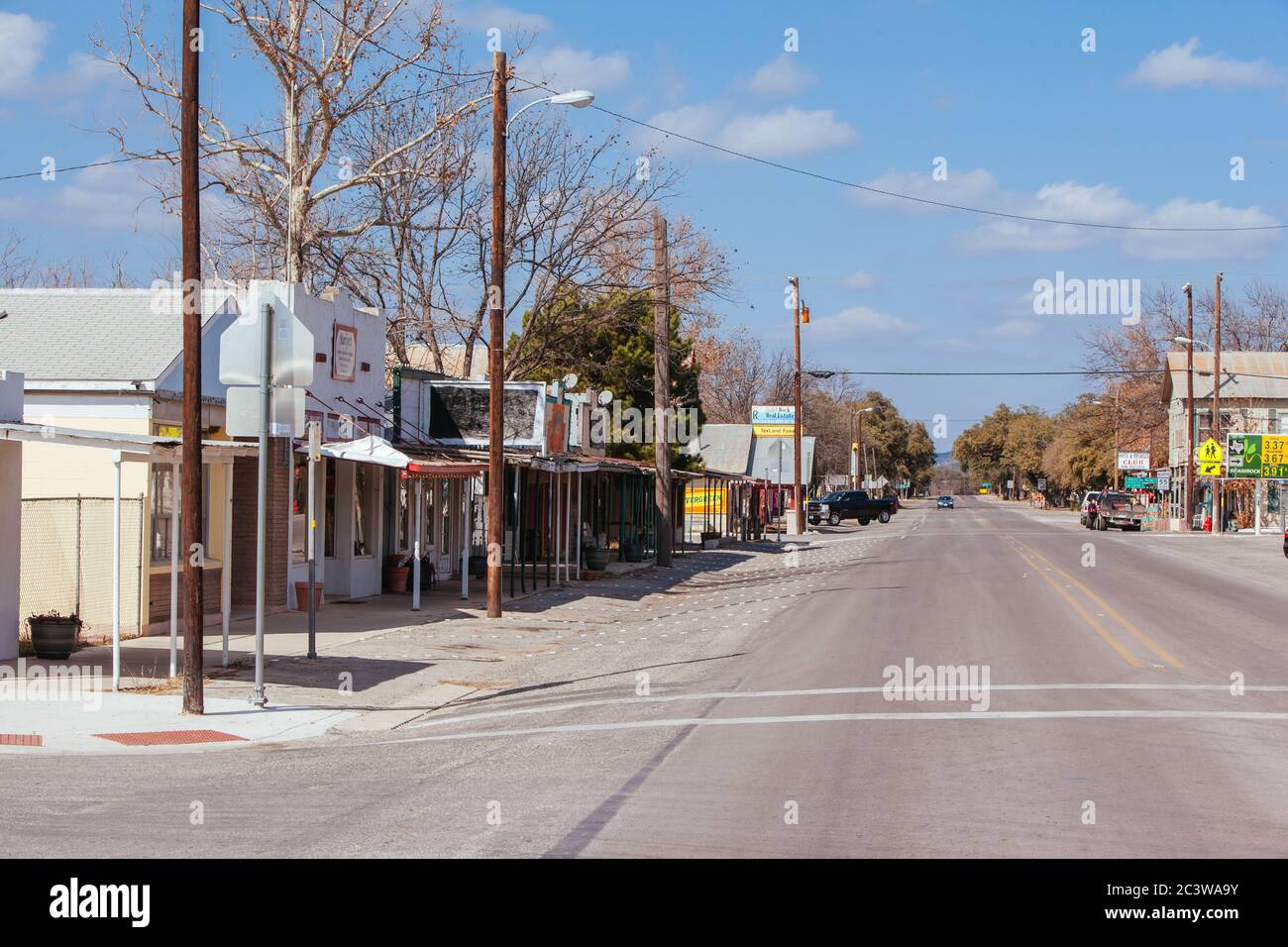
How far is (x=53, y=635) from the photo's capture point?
15.9 m

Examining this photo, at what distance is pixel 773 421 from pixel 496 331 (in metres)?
62.3

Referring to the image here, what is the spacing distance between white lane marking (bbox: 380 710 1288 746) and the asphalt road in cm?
5

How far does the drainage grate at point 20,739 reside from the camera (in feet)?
37.4

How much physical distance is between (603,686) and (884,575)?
17.9m

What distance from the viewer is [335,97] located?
1228 inches

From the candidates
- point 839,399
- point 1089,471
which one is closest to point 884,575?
point 1089,471

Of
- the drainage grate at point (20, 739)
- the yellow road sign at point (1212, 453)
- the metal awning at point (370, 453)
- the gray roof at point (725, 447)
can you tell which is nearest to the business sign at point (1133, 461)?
the yellow road sign at point (1212, 453)

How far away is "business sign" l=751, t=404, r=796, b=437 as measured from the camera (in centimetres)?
7862

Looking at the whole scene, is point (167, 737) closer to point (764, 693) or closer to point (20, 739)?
point (20, 739)

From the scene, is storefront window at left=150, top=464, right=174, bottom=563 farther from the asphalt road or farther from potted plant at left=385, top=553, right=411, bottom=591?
potted plant at left=385, top=553, right=411, bottom=591

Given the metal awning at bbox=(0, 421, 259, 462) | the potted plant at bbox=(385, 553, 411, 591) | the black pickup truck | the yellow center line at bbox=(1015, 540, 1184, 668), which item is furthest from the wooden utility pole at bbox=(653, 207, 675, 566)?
the black pickup truck

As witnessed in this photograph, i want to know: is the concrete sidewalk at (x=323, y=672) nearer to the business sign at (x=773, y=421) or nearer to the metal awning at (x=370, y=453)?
the metal awning at (x=370, y=453)

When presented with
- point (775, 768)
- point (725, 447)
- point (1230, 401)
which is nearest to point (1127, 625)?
point (775, 768)
